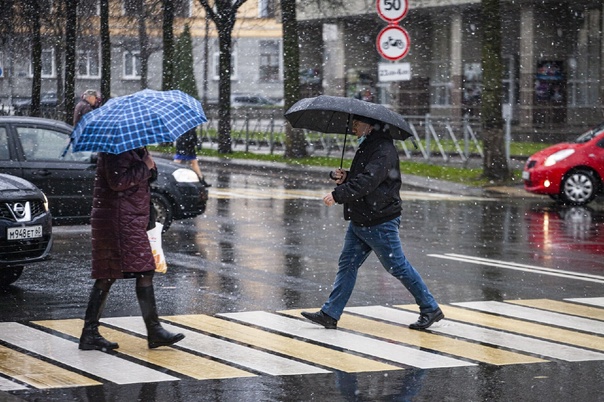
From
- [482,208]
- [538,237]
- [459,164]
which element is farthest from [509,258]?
[459,164]

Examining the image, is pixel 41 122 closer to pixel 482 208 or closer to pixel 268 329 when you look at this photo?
pixel 268 329

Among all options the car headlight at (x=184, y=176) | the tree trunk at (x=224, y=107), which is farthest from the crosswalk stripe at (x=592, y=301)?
the tree trunk at (x=224, y=107)

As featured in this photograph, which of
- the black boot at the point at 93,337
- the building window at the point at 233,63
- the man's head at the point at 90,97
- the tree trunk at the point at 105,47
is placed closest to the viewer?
the black boot at the point at 93,337

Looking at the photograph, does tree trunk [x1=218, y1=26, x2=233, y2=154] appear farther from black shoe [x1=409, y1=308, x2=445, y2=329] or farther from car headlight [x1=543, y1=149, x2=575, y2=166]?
black shoe [x1=409, y1=308, x2=445, y2=329]

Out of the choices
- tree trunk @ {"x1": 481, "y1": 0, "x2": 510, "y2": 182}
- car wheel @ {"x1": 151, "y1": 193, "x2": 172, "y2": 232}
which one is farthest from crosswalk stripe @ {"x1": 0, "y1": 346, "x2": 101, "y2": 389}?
tree trunk @ {"x1": 481, "y1": 0, "x2": 510, "y2": 182}

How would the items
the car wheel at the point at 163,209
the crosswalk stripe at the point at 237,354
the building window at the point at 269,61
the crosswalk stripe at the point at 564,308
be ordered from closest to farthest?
the crosswalk stripe at the point at 237,354 → the crosswalk stripe at the point at 564,308 → the car wheel at the point at 163,209 → the building window at the point at 269,61

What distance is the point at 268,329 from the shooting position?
31.8 ft

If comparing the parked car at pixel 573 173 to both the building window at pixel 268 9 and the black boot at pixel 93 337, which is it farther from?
the building window at pixel 268 9

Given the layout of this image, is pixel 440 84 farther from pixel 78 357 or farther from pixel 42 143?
pixel 78 357

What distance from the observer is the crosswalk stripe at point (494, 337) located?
8820 millimetres

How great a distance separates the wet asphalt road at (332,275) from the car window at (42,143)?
1.17 meters

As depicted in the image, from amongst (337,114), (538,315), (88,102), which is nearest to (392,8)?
(88,102)

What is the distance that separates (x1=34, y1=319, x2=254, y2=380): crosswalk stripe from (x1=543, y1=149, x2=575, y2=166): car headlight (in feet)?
46.3

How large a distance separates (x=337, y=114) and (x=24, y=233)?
3.32 meters
